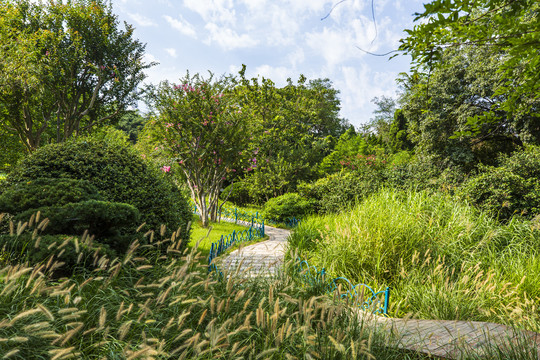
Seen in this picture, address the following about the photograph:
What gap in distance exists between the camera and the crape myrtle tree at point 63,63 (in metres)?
13.4

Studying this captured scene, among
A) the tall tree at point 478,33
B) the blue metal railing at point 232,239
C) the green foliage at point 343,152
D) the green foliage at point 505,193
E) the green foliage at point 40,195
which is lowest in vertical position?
the blue metal railing at point 232,239

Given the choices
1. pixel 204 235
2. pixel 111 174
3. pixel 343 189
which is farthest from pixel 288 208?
pixel 111 174

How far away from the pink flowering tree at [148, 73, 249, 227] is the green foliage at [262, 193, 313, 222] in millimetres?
3798

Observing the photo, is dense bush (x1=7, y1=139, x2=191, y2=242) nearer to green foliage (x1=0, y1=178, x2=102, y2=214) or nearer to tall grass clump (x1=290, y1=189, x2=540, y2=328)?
green foliage (x1=0, y1=178, x2=102, y2=214)

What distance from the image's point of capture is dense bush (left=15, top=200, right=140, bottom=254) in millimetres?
3879

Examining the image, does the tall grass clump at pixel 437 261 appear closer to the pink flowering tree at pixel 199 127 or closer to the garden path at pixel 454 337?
the garden path at pixel 454 337

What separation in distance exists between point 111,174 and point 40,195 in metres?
1.44

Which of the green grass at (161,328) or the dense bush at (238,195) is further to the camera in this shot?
the dense bush at (238,195)

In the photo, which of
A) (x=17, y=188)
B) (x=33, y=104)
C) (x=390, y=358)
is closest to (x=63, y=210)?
(x=17, y=188)

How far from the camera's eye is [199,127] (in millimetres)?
12672

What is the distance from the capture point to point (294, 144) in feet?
71.8

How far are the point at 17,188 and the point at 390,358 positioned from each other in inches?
206

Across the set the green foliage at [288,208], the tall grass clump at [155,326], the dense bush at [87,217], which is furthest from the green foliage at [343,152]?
the tall grass clump at [155,326]

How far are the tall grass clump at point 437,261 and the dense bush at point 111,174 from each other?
127 inches
